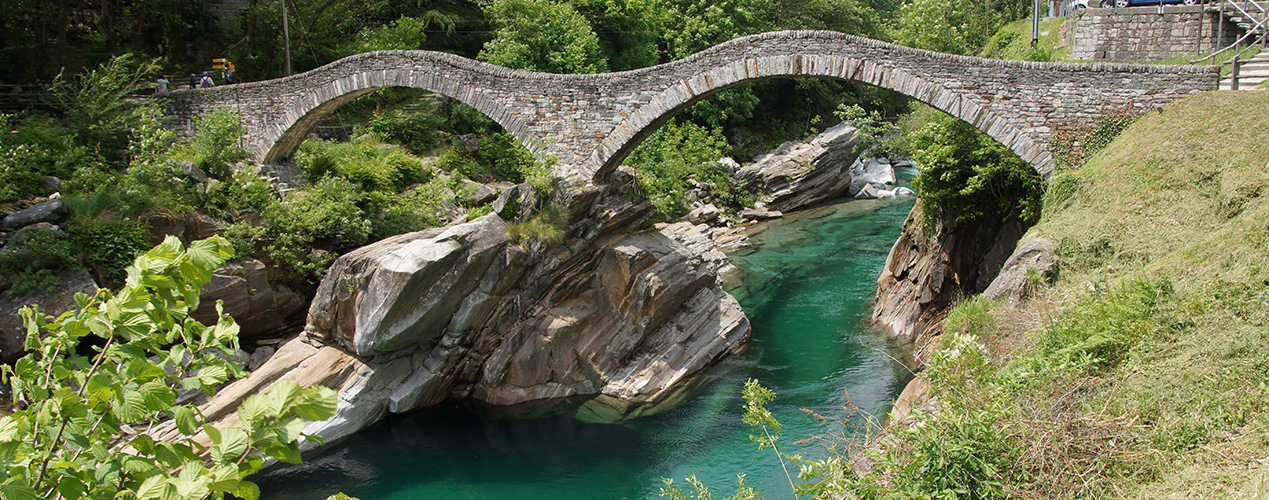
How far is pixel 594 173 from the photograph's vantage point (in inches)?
624

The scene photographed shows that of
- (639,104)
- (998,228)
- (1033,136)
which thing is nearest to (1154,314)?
(1033,136)

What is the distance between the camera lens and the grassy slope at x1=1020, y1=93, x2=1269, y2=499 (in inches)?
225

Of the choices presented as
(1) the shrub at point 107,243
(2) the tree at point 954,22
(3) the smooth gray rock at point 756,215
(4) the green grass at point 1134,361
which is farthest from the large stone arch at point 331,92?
(2) the tree at point 954,22

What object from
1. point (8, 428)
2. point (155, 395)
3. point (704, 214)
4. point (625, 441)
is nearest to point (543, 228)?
point (625, 441)

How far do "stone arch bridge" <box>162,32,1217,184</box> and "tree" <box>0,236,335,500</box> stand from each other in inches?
449

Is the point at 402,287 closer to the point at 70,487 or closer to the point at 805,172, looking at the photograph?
the point at 70,487

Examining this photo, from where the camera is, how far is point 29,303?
40.4 ft

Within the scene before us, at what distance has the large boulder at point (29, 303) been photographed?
Result: 11.9m

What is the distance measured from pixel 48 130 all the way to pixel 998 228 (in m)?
19.9

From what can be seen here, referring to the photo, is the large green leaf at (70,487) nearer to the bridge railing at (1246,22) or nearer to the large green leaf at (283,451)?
the large green leaf at (283,451)

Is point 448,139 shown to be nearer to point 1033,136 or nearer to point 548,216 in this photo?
point 548,216

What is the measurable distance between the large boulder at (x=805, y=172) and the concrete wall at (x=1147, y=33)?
35.6 feet

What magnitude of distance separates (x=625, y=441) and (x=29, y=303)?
983 cm

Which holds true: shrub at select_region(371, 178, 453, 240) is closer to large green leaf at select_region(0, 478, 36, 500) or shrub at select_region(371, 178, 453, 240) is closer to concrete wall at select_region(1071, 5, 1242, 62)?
large green leaf at select_region(0, 478, 36, 500)
